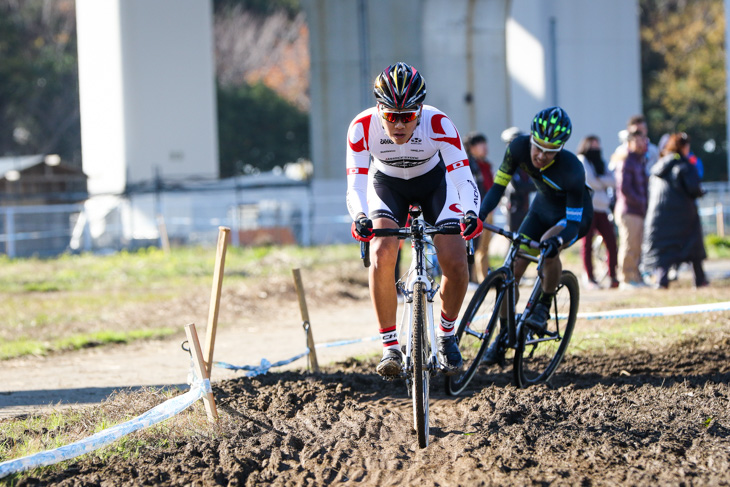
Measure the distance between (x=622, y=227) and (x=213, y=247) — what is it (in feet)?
37.8

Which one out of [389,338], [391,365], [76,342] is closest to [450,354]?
[389,338]

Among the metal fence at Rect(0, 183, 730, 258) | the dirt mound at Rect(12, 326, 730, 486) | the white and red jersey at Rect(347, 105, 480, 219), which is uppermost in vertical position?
the white and red jersey at Rect(347, 105, 480, 219)

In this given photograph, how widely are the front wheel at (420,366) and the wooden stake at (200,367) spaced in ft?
4.26

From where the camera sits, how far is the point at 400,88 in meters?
5.30

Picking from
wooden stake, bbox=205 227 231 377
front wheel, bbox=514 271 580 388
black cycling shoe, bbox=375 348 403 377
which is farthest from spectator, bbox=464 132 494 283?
black cycling shoe, bbox=375 348 403 377

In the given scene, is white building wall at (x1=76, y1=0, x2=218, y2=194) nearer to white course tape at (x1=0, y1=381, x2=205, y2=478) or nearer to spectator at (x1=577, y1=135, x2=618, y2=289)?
spectator at (x1=577, y1=135, x2=618, y2=289)

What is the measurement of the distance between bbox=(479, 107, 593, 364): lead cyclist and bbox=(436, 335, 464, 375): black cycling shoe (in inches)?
32.9

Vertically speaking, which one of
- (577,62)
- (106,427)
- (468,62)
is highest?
(468,62)

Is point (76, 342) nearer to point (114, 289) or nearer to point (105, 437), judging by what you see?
point (105, 437)

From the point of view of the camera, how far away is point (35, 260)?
68.1 ft

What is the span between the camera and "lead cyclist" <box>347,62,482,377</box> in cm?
533

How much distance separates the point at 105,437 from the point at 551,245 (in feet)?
11.0

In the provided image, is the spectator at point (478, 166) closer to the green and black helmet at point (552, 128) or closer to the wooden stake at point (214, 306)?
the green and black helmet at point (552, 128)

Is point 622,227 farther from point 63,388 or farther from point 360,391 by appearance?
point 63,388
